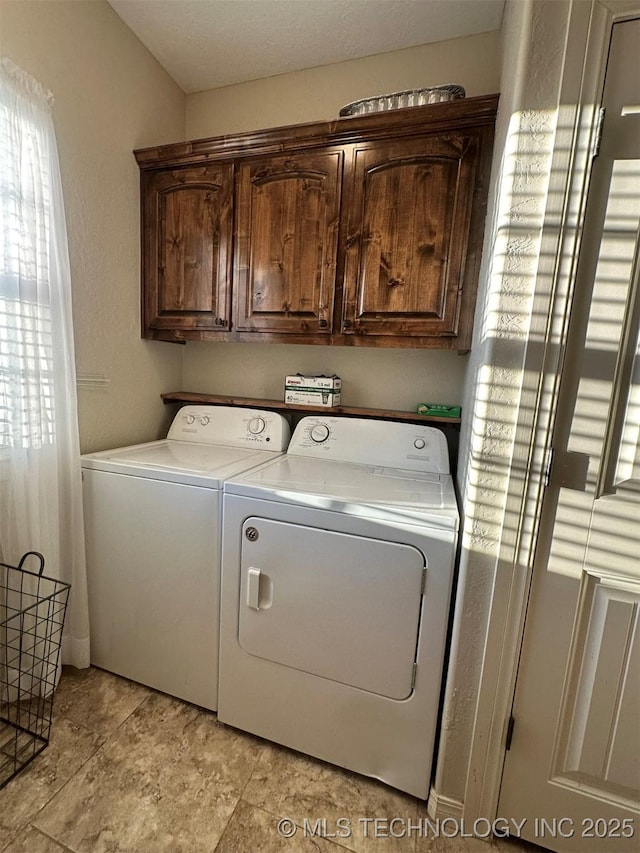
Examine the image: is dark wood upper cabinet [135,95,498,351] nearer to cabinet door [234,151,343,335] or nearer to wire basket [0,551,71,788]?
cabinet door [234,151,343,335]

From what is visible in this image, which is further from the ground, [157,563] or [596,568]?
[596,568]

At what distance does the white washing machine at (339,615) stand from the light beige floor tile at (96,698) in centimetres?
40

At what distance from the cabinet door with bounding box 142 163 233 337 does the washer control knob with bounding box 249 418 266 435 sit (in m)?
0.47

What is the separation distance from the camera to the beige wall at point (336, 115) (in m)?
1.67

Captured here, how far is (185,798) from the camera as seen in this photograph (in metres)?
1.18

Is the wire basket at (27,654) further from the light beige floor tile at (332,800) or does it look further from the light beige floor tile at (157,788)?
the light beige floor tile at (332,800)

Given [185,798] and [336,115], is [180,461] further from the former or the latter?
[336,115]

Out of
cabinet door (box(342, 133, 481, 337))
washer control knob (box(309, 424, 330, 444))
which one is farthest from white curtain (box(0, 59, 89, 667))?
cabinet door (box(342, 133, 481, 337))

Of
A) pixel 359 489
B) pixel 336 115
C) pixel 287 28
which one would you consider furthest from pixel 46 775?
pixel 287 28

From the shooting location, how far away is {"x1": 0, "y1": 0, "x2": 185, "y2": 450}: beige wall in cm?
142

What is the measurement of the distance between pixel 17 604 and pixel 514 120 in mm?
2144

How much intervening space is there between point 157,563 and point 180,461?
15.5 inches

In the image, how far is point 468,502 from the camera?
106 centimetres

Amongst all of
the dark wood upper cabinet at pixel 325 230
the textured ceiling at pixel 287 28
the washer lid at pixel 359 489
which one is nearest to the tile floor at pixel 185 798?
the washer lid at pixel 359 489
